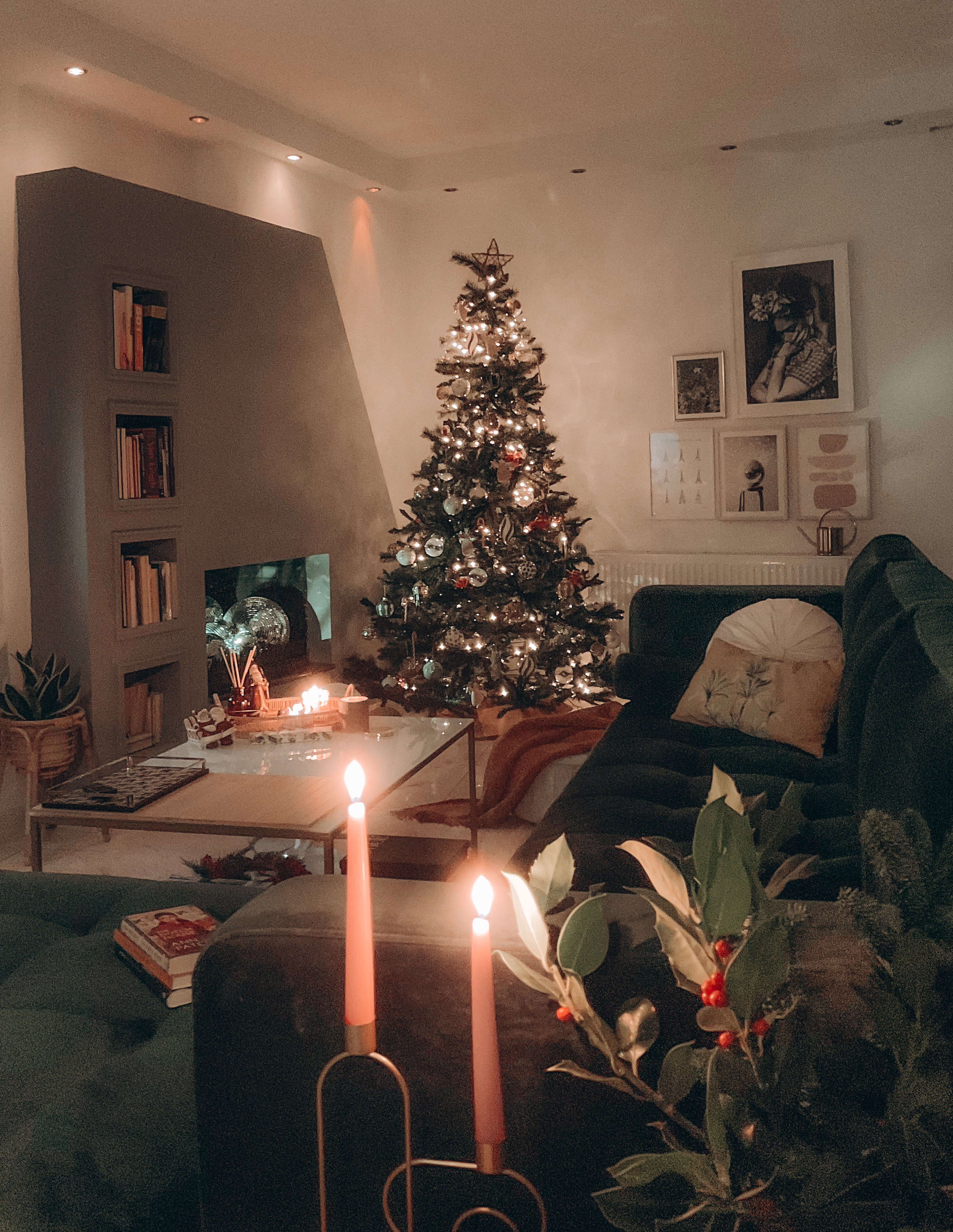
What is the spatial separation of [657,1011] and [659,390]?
5.15 meters

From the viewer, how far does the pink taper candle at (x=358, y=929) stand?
79 cm

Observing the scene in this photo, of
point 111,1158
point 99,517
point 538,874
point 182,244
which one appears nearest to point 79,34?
point 182,244

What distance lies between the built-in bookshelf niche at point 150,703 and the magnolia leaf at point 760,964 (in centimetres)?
385

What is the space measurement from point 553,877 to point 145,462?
12.4ft

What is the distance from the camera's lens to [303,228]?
5.40 meters

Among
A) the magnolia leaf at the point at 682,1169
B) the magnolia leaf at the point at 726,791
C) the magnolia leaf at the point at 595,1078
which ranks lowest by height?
the magnolia leaf at the point at 682,1169

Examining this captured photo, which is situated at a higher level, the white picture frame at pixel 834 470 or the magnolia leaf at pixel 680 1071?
the white picture frame at pixel 834 470

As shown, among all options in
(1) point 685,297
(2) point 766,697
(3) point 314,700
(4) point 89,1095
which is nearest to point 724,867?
(4) point 89,1095

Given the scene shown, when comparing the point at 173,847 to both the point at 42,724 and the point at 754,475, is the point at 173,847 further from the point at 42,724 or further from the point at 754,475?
the point at 754,475

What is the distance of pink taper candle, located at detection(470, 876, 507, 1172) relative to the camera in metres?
0.69

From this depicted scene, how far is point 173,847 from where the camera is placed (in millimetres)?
3715

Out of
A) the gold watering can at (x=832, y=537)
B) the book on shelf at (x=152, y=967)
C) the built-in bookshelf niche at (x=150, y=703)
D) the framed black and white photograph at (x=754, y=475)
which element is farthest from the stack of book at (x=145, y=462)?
the gold watering can at (x=832, y=537)

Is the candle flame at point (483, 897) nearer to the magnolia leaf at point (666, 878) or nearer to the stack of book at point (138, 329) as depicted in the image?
the magnolia leaf at point (666, 878)

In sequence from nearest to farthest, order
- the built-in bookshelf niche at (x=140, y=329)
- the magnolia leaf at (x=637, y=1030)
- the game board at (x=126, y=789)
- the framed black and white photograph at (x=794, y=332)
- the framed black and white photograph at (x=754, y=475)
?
1. the magnolia leaf at (x=637, y=1030)
2. the game board at (x=126, y=789)
3. the built-in bookshelf niche at (x=140, y=329)
4. the framed black and white photograph at (x=794, y=332)
5. the framed black and white photograph at (x=754, y=475)
